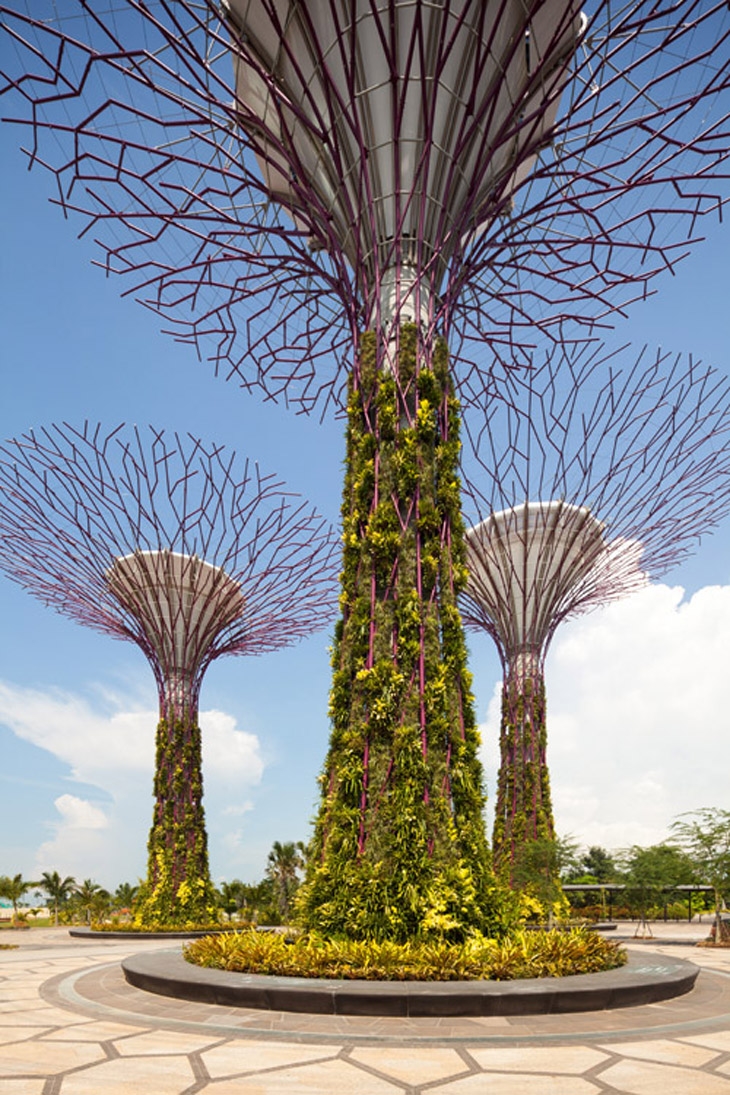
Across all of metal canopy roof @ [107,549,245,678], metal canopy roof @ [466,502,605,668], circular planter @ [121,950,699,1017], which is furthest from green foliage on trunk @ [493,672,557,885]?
circular planter @ [121,950,699,1017]

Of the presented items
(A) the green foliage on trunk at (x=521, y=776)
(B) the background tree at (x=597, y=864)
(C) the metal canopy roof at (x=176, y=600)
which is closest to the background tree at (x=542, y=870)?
(A) the green foliage on trunk at (x=521, y=776)

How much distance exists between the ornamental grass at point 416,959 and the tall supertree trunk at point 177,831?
36.6 ft

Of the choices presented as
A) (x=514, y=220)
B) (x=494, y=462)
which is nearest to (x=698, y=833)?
(x=494, y=462)

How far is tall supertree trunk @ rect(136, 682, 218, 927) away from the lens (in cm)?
1842

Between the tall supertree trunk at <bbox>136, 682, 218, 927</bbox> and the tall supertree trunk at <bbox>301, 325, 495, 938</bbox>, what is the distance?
36.1 ft

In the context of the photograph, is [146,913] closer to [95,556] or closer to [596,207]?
[95,556]

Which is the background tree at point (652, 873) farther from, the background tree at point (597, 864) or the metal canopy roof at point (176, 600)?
the background tree at point (597, 864)

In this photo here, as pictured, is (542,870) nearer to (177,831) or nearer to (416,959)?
(177,831)

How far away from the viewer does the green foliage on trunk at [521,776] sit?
19859 mm

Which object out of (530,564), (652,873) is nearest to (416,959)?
(530,564)

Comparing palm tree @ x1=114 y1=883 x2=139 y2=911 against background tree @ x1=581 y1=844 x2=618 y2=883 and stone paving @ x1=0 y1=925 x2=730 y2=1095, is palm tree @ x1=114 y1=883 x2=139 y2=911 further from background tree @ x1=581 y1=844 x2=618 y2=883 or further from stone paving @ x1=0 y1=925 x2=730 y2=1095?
stone paving @ x1=0 y1=925 x2=730 y2=1095

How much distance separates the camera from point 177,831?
18.9 metres

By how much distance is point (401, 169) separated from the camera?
10.4 m

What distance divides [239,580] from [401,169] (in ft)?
40.5
